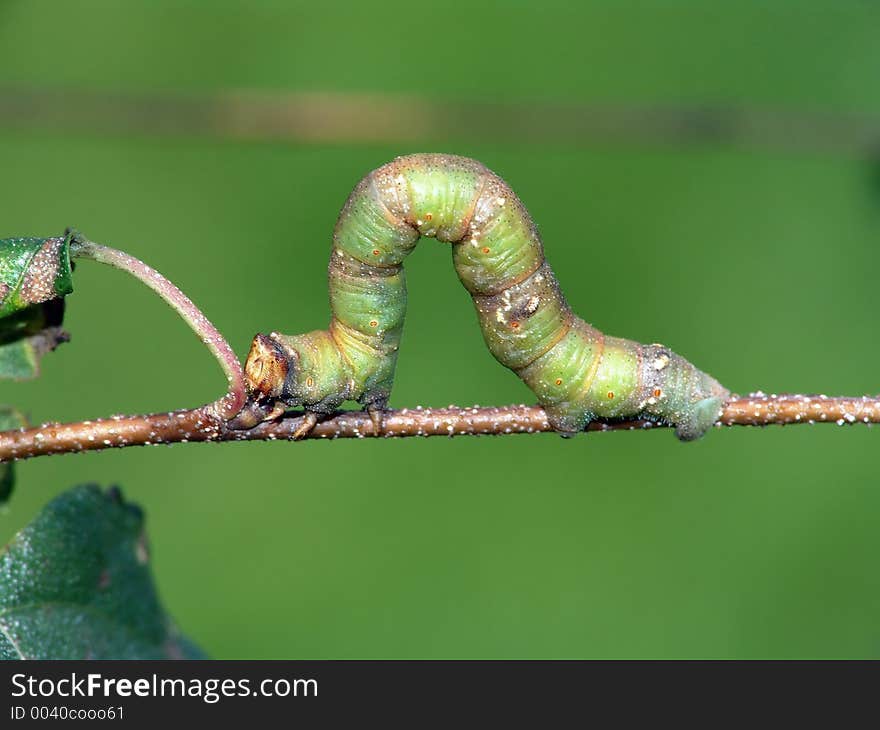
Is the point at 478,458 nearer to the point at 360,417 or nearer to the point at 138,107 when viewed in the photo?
the point at 138,107

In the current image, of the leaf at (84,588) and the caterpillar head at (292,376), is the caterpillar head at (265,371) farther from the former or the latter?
the leaf at (84,588)

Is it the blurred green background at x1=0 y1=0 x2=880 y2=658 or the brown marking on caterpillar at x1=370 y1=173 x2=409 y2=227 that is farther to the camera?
the blurred green background at x1=0 y1=0 x2=880 y2=658

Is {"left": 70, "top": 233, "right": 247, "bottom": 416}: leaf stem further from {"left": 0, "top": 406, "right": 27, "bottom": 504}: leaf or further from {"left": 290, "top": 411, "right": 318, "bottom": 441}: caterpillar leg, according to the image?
{"left": 0, "top": 406, "right": 27, "bottom": 504}: leaf

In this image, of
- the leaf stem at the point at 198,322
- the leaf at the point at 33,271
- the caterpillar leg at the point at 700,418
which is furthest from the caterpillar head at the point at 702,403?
the leaf at the point at 33,271

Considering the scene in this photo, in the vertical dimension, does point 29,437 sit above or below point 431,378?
below

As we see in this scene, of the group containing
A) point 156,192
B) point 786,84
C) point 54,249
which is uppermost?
point 786,84

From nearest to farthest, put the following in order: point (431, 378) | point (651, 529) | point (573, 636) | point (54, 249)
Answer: point (54, 249) → point (573, 636) → point (651, 529) → point (431, 378)

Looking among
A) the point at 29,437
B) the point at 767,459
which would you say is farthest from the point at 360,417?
the point at 767,459

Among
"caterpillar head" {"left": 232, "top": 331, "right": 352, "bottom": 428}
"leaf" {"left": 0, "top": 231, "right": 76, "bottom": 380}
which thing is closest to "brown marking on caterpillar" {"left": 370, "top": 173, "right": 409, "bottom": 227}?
"caterpillar head" {"left": 232, "top": 331, "right": 352, "bottom": 428}
